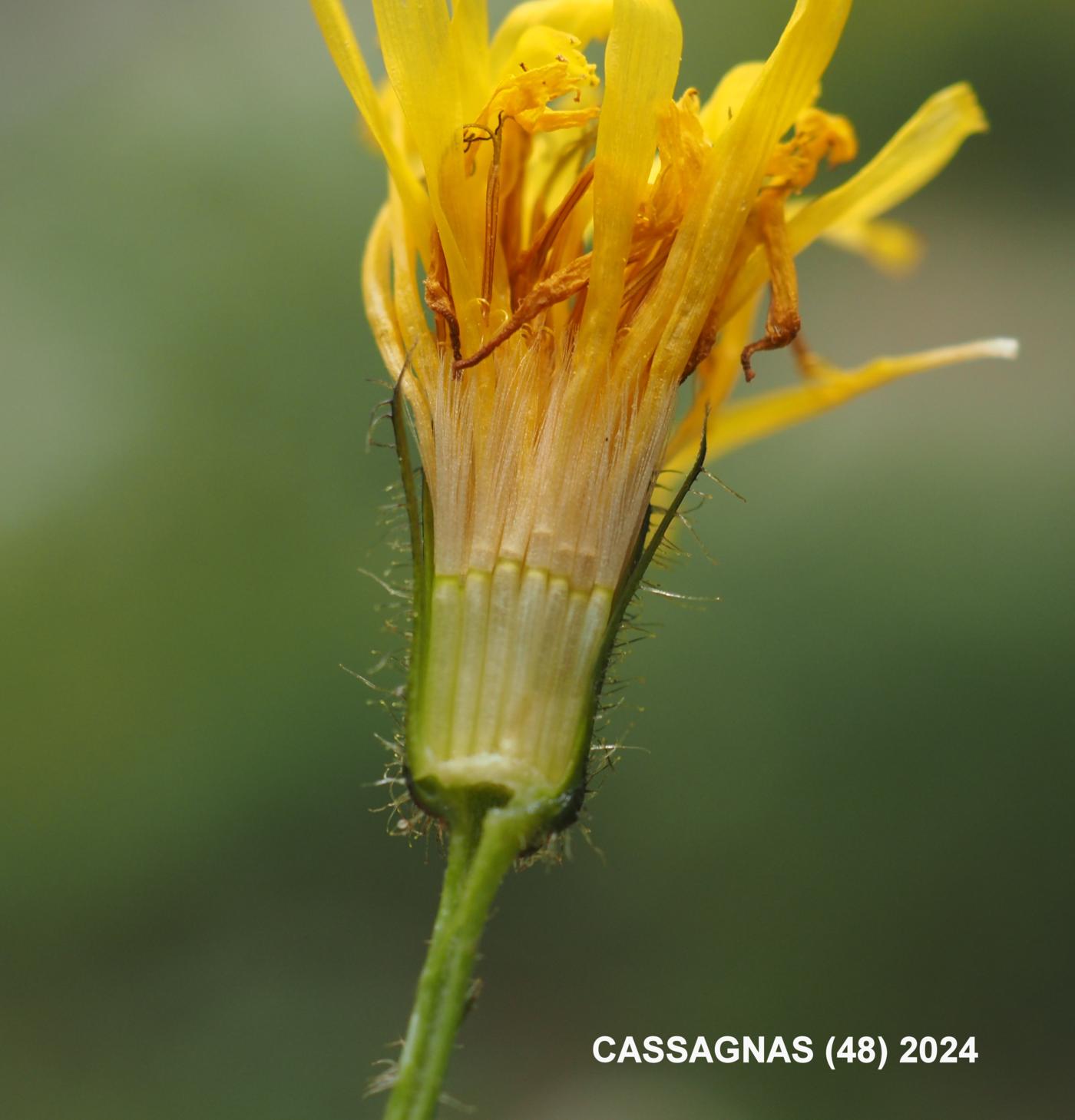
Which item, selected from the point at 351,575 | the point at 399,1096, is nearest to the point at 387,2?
the point at 399,1096

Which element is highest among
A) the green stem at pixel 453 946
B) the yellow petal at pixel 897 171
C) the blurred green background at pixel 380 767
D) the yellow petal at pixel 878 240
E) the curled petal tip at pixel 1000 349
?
the yellow petal at pixel 897 171

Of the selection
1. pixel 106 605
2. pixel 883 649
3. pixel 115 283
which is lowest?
pixel 883 649

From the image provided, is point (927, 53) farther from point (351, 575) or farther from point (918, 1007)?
point (918, 1007)

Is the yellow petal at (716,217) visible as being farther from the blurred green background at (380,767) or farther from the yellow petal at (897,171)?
the blurred green background at (380,767)

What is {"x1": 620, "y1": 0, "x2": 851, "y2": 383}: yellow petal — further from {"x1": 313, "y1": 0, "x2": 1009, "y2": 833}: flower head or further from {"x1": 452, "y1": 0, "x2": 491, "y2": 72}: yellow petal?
{"x1": 452, "y1": 0, "x2": 491, "y2": 72}: yellow petal

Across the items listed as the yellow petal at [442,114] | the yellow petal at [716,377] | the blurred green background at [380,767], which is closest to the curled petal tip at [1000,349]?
the yellow petal at [716,377]

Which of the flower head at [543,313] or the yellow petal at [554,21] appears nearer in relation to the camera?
the flower head at [543,313]

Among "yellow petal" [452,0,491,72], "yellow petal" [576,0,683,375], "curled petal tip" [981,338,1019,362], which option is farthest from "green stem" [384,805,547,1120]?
"curled petal tip" [981,338,1019,362]
